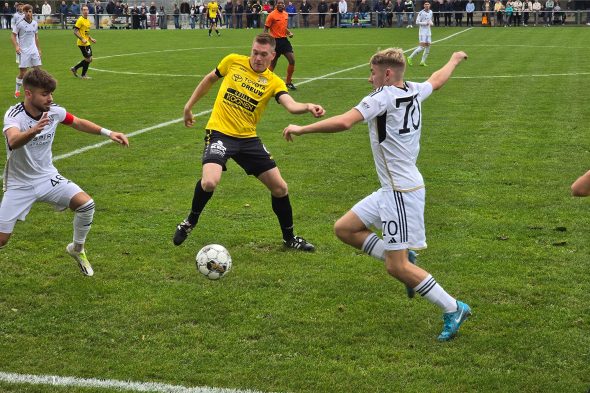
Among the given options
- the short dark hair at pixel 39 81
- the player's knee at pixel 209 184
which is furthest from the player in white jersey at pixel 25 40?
the short dark hair at pixel 39 81

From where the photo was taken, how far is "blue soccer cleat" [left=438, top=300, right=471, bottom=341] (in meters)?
6.02

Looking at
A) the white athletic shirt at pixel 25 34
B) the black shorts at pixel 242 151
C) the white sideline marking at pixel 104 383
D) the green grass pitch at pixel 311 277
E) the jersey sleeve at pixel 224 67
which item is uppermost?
the white athletic shirt at pixel 25 34

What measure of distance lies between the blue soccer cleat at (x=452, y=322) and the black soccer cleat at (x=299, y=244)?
242 centimetres

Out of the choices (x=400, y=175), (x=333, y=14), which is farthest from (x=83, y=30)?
(x=333, y=14)

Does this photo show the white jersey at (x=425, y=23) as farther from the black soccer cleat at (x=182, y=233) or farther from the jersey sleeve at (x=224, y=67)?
the black soccer cleat at (x=182, y=233)

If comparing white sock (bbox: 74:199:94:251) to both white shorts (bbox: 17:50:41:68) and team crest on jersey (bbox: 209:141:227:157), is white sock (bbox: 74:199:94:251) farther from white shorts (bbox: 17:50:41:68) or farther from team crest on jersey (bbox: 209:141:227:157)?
white shorts (bbox: 17:50:41:68)

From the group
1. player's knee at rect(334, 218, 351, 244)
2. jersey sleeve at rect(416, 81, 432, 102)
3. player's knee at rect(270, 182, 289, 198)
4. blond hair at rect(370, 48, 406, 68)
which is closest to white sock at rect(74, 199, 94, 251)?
player's knee at rect(270, 182, 289, 198)

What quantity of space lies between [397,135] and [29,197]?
329 centimetres

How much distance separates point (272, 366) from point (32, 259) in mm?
3453

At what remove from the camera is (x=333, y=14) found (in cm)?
5759

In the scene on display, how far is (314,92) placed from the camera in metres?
20.6

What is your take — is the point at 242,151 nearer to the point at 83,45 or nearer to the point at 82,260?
the point at 82,260

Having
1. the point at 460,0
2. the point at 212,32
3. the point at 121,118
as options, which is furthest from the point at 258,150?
the point at 460,0

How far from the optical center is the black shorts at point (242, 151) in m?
8.39
